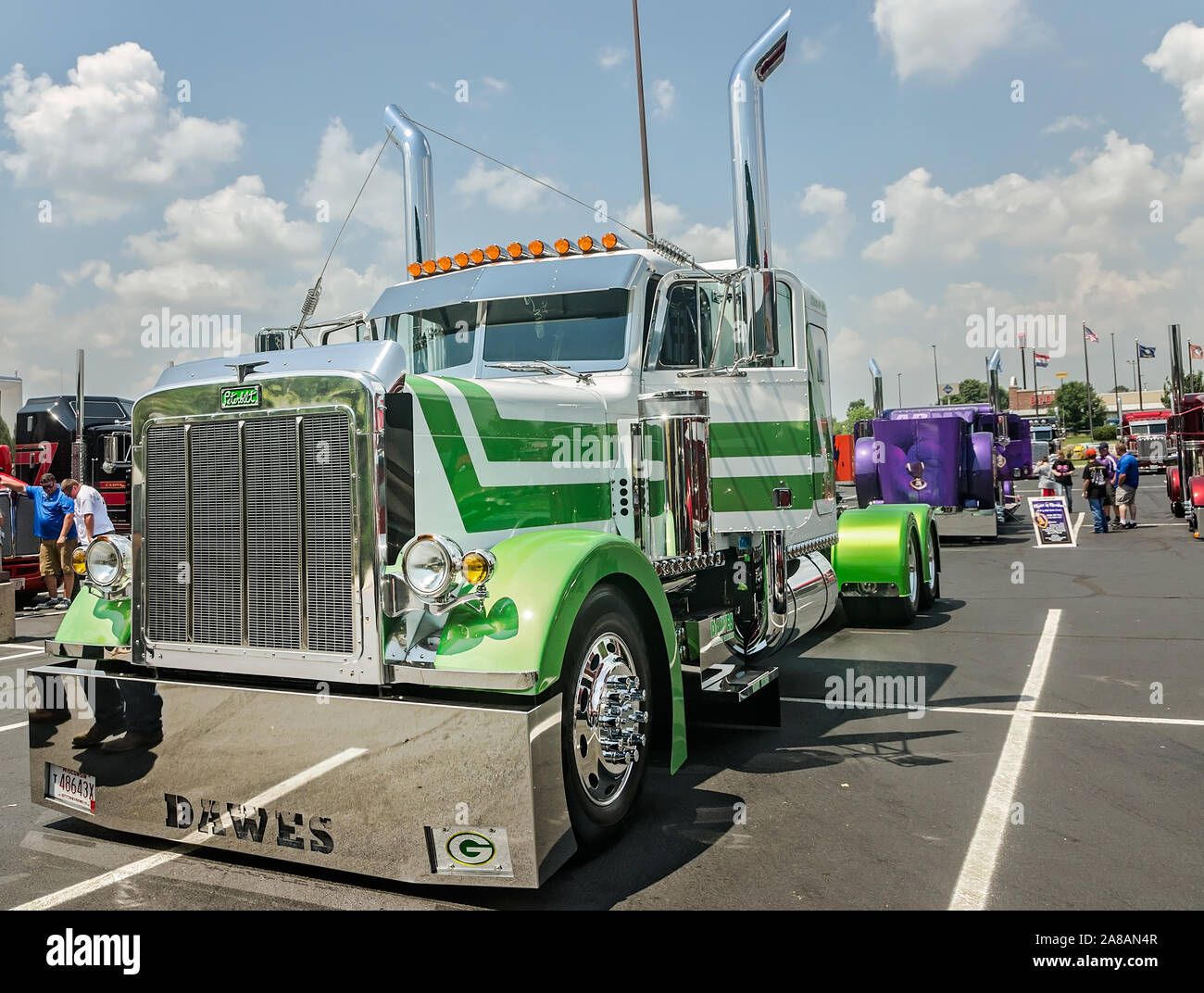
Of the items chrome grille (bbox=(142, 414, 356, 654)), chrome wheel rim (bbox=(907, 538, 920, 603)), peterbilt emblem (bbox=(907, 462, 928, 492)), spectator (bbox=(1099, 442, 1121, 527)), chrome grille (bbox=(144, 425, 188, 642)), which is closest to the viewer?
chrome grille (bbox=(142, 414, 356, 654))

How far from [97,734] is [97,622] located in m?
0.54

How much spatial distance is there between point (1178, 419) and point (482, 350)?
773 inches

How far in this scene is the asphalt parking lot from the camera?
3.68 meters

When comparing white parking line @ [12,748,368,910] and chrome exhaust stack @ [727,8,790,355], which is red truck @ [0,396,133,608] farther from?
chrome exhaust stack @ [727,8,790,355]

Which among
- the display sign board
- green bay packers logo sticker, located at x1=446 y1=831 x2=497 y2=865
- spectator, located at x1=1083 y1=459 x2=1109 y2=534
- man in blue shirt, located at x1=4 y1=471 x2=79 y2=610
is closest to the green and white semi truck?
green bay packers logo sticker, located at x1=446 y1=831 x2=497 y2=865

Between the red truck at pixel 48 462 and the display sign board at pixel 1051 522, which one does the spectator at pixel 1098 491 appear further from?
the red truck at pixel 48 462

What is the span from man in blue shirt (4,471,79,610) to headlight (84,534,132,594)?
28.3 feet

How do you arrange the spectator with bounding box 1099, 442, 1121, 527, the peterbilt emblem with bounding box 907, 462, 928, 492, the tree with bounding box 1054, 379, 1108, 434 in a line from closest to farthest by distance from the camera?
the peterbilt emblem with bounding box 907, 462, 928, 492 → the spectator with bounding box 1099, 442, 1121, 527 → the tree with bounding box 1054, 379, 1108, 434

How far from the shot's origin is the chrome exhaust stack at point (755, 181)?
194 inches

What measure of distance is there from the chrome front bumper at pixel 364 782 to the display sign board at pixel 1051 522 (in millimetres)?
14960

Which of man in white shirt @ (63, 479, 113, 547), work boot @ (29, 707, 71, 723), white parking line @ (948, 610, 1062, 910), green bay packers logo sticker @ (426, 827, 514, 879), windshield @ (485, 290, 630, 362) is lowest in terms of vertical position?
white parking line @ (948, 610, 1062, 910)

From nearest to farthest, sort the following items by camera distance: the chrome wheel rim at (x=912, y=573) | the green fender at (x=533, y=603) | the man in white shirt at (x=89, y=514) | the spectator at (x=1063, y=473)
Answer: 1. the green fender at (x=533, y=603)
2. the chrome wheel rim at (x=912, y=573)
3. the man in white shirt at (x=89, y=514)
4. the spectator at (x=1063, y=473)

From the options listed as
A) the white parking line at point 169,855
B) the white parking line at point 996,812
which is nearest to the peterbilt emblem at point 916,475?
the white parking line at point 996,812

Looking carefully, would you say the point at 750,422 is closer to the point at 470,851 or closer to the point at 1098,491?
the point at 470,851
